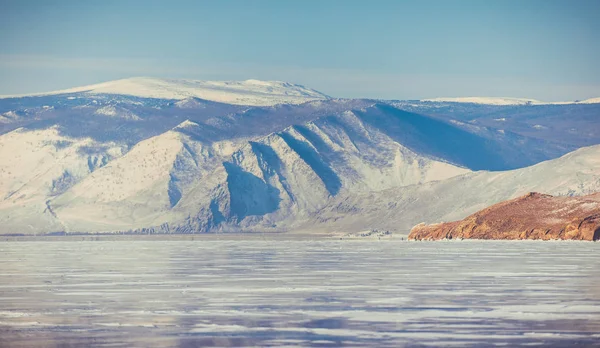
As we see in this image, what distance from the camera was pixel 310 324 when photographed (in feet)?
133

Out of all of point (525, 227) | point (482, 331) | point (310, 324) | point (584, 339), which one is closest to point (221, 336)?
point (310, 324)

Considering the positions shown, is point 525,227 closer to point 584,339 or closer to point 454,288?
point 454,288

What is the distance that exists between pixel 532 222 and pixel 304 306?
421 ft

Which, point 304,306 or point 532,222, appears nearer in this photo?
point 304,306

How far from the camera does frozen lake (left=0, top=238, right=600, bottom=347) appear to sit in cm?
3716

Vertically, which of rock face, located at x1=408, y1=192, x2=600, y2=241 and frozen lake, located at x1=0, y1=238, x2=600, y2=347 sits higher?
frozen lake, located at x1=0, y1=238, x2=600, y2=347

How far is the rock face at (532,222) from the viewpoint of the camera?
158 m

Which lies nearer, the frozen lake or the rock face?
the frozen lake

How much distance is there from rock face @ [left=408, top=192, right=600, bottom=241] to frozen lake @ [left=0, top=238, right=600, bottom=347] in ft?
279

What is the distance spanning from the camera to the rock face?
158 metres

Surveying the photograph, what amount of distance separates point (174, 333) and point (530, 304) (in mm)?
15767

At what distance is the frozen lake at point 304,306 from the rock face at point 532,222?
3352 inches

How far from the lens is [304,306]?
46719mm

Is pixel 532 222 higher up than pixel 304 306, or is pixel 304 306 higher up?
pixel 304 306
